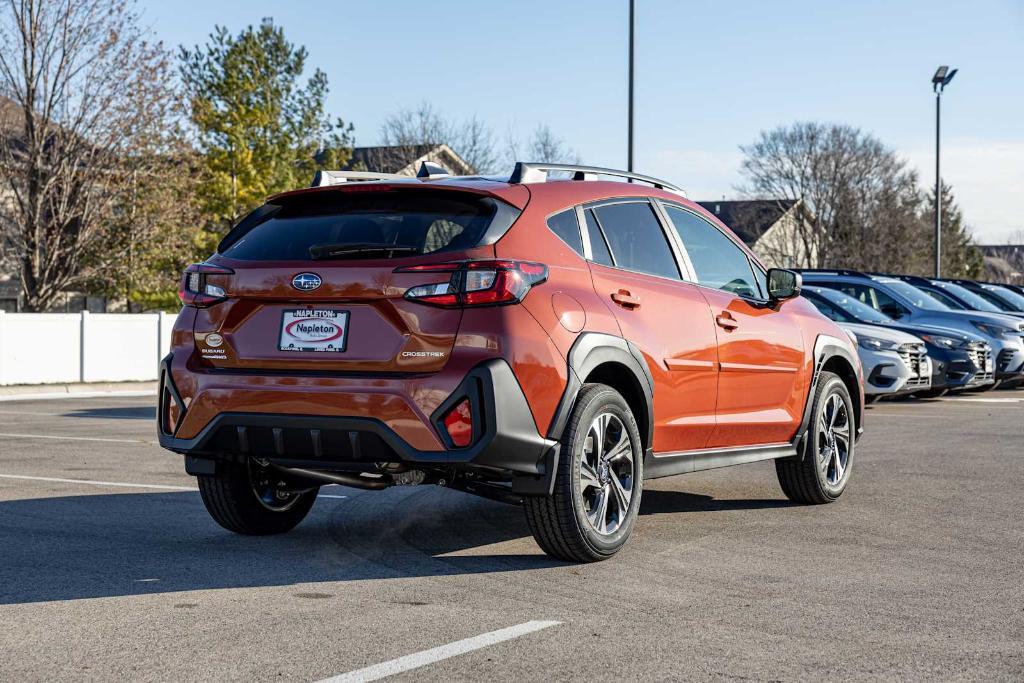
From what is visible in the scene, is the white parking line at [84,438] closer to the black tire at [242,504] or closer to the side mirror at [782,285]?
the black tire at [242,504]

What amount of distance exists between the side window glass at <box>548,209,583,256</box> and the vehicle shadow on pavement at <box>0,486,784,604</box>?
154 cm

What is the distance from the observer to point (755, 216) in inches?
3034

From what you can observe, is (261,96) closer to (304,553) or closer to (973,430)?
(973,430)

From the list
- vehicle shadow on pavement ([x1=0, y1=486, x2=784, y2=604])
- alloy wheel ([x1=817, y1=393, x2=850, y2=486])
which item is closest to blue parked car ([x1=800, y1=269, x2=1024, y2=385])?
alloy wheel ([x1=817, y1=393, x2=850, y2=486])

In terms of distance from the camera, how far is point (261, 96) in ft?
134

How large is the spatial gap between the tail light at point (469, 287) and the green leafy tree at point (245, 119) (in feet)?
113

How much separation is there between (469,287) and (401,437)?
2.34ft

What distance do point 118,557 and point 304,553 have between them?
0.89 meters

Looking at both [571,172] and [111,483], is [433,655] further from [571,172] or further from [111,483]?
[111,483]

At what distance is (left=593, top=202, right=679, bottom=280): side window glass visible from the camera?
674cm

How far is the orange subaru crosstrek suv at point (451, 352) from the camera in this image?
5.68m

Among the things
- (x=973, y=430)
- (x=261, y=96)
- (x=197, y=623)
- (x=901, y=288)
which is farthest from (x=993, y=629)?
(x=261, y=96)

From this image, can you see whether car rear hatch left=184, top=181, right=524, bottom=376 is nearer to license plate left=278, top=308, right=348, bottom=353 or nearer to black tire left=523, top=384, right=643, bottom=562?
license plate left=278, top=308, right=348, bottom=353

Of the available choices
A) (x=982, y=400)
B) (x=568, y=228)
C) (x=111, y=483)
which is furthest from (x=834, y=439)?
(x=982, y=400)
